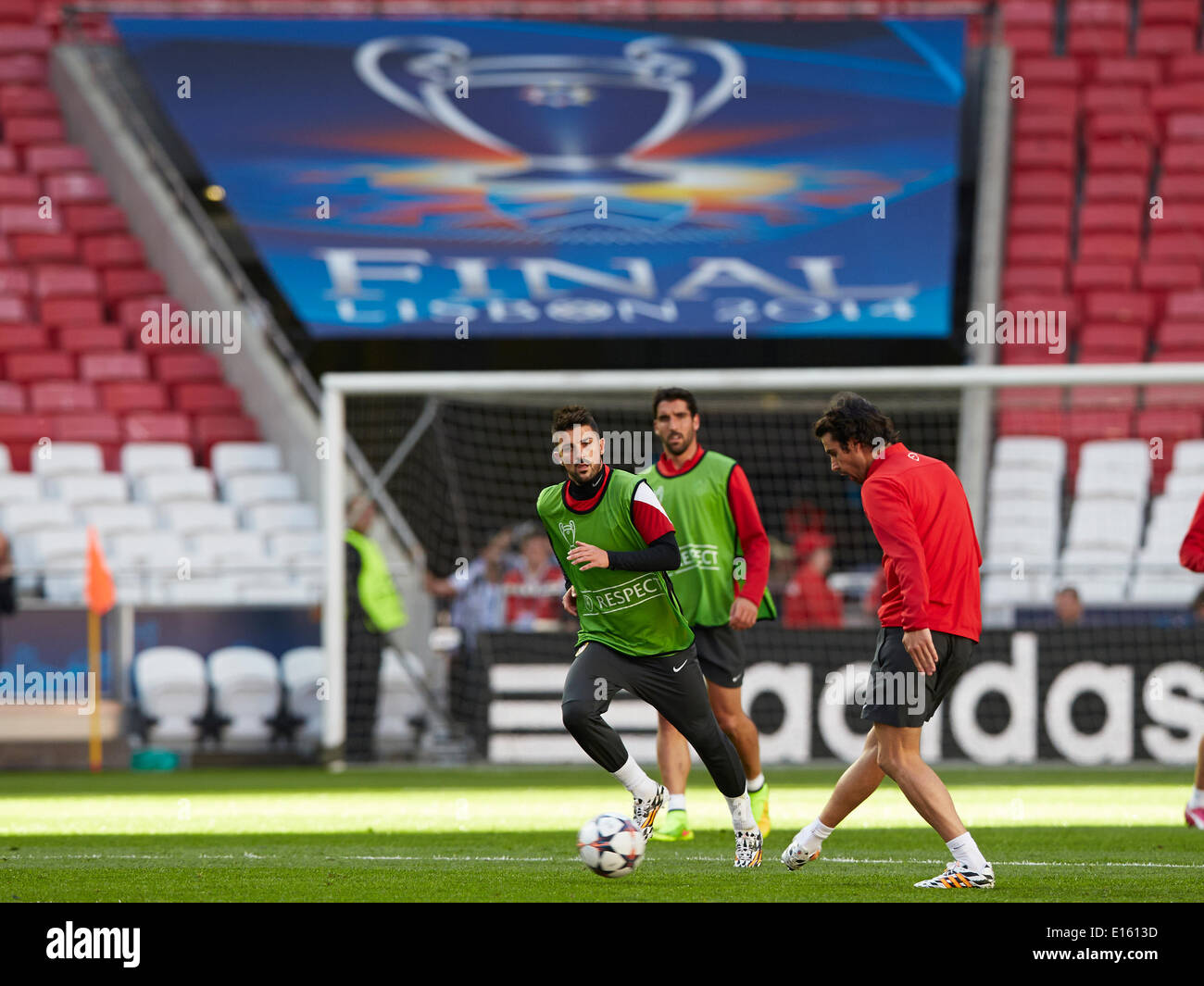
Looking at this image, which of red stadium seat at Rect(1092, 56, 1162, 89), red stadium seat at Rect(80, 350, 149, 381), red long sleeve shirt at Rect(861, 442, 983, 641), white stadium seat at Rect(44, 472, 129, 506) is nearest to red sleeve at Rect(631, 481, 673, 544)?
red long sleeve shirt at Rect(861, 442, 983, 641)

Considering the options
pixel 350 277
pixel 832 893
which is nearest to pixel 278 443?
pixel 350 277

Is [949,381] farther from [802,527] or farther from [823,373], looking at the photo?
[802,527]

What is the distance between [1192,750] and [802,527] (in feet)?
15.5

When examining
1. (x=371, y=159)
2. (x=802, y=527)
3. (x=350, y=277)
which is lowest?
(x=802, y=527)

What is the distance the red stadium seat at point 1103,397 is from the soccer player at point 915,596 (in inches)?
388

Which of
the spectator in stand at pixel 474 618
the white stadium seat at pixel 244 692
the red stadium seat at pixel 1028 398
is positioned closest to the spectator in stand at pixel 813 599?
the spectator in stand at pixel 474 618

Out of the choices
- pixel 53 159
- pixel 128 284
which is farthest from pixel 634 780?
pixel 53 159

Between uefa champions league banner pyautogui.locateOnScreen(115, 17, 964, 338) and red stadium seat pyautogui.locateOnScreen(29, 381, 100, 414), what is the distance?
2611 millimetres

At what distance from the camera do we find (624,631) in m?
7.21

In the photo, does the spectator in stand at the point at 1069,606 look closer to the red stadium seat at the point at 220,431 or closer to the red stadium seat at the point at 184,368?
the red stadium seat at the point at 220,431

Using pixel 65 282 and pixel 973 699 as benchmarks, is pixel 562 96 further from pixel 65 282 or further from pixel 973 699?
pixel 973 699

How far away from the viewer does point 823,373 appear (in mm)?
13633

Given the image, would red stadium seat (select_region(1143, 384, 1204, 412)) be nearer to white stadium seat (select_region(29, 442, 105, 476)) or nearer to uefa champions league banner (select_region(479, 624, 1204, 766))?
uefa champions league banner (select_region(479, 624, 1204, 766))

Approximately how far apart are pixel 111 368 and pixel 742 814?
1340cm
